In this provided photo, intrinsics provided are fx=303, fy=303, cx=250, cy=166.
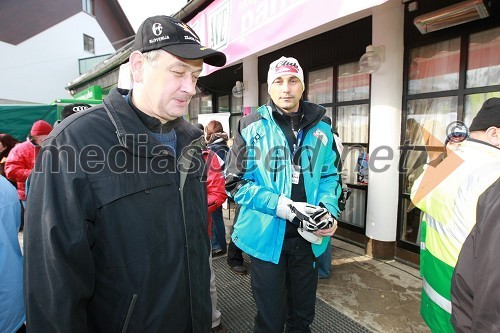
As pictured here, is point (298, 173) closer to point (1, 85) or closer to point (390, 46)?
point (390, 46)

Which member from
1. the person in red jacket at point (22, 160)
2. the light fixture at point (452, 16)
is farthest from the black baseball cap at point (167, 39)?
the person in red jacket at point (22, 160)

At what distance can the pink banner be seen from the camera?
7.39 ft

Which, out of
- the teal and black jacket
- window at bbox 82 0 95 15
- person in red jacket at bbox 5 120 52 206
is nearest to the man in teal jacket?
the teal and black jacket

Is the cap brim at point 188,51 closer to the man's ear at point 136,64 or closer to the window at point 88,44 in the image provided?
the man's ear at point 136,64

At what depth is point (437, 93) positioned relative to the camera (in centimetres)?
364

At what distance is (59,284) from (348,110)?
4574mm

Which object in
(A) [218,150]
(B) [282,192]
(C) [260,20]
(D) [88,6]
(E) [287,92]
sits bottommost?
Answer: (B) [282,192]

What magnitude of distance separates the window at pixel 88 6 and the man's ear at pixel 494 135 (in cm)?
2493

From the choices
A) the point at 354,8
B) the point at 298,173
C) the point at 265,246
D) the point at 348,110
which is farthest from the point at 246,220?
the point at 348,110

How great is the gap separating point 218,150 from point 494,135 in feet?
9.42

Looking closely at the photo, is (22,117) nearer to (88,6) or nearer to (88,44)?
(88,44)

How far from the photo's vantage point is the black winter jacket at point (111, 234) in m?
0.97

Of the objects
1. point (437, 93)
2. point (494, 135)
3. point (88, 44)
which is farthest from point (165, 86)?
point (88, 44)

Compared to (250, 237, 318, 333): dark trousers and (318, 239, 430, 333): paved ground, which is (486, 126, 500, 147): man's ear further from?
(318, 239, 430, 333): paved ground
